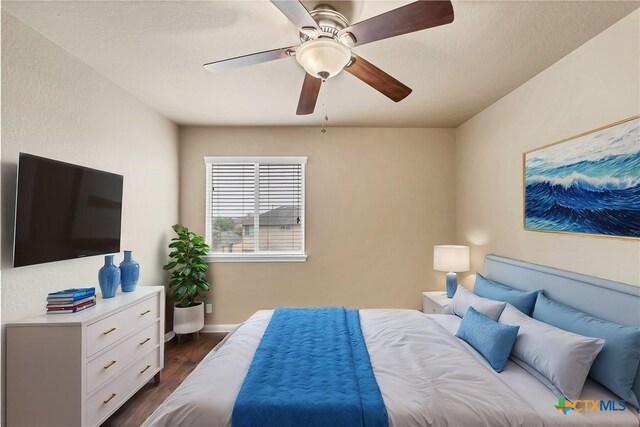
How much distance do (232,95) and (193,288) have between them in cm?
220

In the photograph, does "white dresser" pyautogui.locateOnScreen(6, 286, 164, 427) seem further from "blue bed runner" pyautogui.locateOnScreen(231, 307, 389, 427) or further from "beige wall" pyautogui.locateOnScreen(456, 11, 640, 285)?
"beige wall" pyautogui.locateOnScreen(456, 11, 640, 285)

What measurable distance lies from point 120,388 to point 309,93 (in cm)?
258

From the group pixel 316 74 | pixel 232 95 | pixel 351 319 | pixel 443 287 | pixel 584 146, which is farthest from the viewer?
pixel 443 287

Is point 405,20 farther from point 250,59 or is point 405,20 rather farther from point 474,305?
point 474,305

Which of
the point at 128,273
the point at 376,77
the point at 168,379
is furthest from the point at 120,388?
the point at 376,77

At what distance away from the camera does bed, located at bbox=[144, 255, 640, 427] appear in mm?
1369

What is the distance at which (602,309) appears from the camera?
176 centimetres

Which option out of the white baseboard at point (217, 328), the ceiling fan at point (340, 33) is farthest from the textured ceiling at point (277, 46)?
the white baseboard at point (217, 328)

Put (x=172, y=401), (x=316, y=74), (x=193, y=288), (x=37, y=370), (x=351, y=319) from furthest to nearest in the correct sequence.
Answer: (x=193, y=288)
(x=351, y=319)
(x=37, y=370)
(x=316, y=74)
(x=172, y=401)

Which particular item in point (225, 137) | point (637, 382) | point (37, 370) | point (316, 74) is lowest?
point (37, 370)

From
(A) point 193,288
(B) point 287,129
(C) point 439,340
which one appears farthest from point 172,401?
(B) point 287,129

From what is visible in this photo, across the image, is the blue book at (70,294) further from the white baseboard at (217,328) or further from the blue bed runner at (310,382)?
the white baseboard at (217,328)

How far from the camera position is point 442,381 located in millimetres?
1583

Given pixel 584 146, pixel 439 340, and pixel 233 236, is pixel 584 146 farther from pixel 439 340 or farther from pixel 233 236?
pixel 233 236
